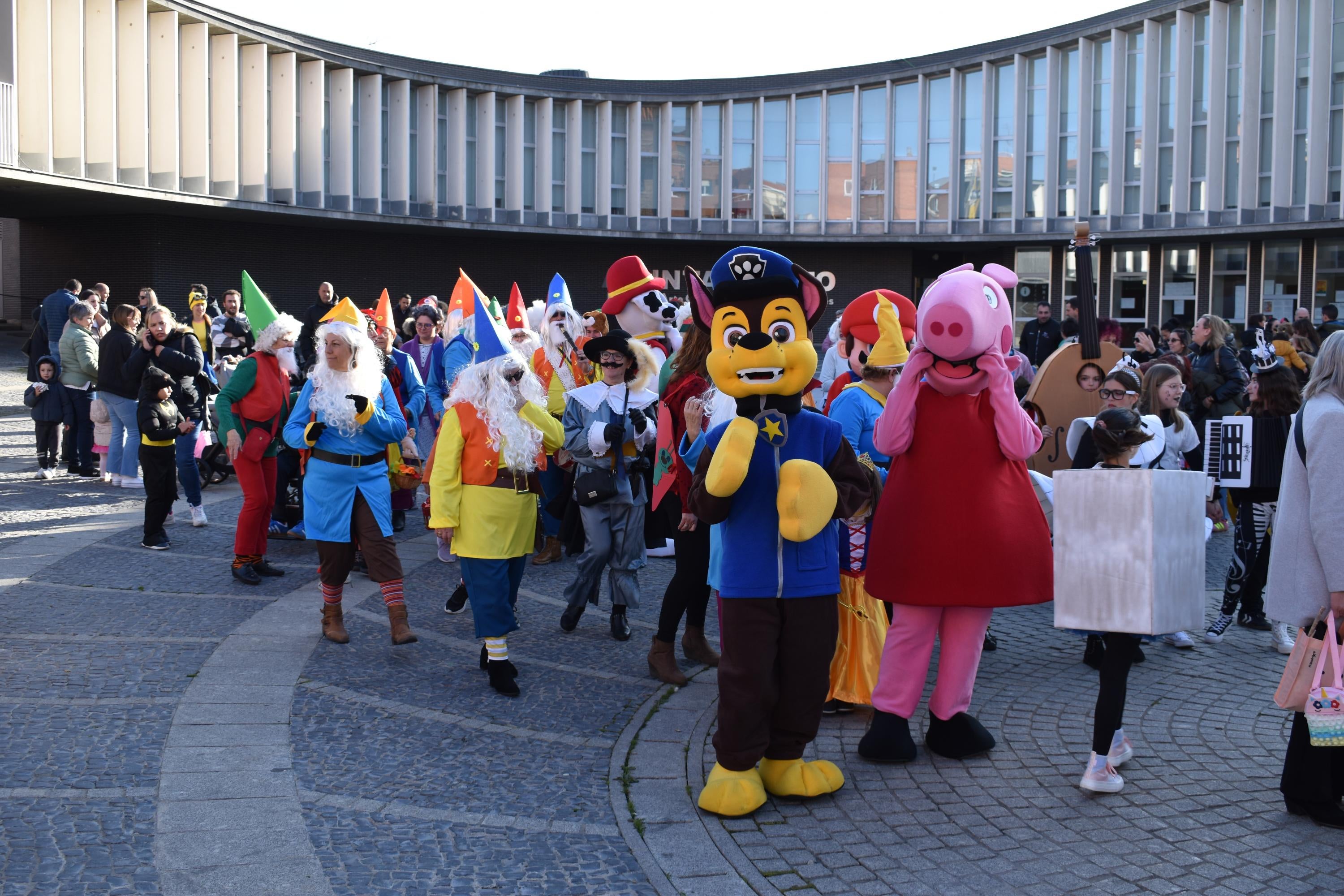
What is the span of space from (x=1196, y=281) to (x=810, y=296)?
94.9 ft

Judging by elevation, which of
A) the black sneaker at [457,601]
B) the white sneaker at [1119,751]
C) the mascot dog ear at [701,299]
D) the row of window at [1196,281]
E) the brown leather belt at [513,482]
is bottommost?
the white sneaker at [1119,751]

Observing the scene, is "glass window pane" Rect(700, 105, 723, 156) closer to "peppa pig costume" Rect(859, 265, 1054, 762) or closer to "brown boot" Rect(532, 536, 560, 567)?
"brown boot" Rect(532, 536, 560, 567)

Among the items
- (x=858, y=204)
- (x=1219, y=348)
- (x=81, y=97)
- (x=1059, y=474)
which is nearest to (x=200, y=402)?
(x=1059, y=474)

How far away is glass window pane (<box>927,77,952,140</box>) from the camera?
33906 millimetres

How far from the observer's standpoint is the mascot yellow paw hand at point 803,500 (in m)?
4.46

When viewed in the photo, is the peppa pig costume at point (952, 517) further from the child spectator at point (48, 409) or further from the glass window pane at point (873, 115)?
the glass window pane at point (873, 115)

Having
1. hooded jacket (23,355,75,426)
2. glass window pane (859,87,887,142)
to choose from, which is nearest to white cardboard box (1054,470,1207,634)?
hooded jacket (23,355,75,426)

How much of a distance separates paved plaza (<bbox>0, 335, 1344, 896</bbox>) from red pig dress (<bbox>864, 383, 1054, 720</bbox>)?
40 centimetres

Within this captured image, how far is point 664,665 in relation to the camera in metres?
6.23

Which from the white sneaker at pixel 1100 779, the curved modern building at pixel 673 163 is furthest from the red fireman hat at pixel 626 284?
the curved modern building at pixel 673 163

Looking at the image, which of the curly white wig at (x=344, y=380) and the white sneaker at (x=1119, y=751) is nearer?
the white sneaker at (x=1119, y=751)

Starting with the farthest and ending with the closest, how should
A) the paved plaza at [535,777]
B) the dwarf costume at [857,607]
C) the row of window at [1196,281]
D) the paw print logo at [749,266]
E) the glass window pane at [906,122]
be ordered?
the glass window pane at [906,122] → the row of window at [1196,281] → the dwarf costume at [857,607] → the paw print logo at [749,266] → the paved plaza at [535,777]

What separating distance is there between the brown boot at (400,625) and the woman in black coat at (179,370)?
3.83 m

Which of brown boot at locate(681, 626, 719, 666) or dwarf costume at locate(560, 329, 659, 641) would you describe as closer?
brown boot at locate(681, 626, 719, 666)
